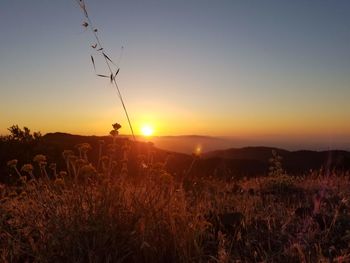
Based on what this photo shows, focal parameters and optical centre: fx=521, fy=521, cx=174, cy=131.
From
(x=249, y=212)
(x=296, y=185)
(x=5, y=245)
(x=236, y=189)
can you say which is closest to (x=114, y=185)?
(x=5, y=245)

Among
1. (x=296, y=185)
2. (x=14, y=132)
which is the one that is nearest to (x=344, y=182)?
(x=296, y=185)

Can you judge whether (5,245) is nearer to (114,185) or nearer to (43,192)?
(43,192)

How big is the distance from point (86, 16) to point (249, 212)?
291 cm

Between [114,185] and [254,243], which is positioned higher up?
[114,185]

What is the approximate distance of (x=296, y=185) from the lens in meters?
9.66

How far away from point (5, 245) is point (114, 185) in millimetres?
1155

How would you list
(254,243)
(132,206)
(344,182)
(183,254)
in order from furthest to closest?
(344,182), (254,243), (132,206), (183,254)

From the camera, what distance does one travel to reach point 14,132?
14.6 meters

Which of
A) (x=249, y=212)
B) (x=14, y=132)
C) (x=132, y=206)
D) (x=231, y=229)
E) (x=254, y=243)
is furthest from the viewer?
(x=14, y=132)

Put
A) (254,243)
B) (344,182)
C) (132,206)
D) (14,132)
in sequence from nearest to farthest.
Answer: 1. (132,206)
2. (254,243)
3. (344,182)
4. (14,132)

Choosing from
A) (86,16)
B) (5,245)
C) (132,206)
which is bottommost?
(5,245)

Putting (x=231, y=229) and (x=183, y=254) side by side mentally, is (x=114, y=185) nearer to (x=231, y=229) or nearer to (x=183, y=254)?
(x=183, y=254)

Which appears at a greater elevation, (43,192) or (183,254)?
(43,192)

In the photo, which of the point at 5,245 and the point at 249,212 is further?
the point at 249,212
